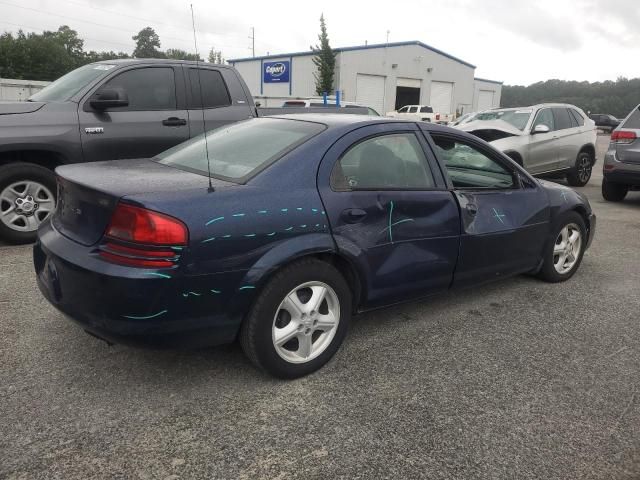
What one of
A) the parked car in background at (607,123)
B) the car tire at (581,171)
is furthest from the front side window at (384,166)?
the parked car in background at (607,123)

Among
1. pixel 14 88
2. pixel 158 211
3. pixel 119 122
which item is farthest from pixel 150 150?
pixel 14 88

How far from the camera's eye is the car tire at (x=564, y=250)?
445 cm

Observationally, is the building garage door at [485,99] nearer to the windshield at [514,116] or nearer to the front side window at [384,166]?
the windshield at [514,116]

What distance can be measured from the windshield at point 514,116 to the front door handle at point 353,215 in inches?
298

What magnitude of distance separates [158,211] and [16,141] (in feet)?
11.0

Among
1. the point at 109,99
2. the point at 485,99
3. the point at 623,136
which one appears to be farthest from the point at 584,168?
the point at 485,99

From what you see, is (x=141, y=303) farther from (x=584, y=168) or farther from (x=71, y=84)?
(x=584, y=168)

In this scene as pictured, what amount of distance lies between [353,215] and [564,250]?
8.37 ft

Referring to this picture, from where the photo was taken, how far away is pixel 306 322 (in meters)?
2.84

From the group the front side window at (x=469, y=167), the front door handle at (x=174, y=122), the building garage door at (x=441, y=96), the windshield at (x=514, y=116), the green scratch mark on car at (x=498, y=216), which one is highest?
the building garage door at (x=441, y=96)

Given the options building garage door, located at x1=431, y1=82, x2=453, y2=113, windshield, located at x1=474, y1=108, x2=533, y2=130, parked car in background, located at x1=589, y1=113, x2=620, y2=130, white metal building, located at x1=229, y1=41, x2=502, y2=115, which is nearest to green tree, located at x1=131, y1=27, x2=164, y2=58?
white metal building, located at x1=229, y1=41, x2=502, y2=115

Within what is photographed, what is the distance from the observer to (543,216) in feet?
13.9

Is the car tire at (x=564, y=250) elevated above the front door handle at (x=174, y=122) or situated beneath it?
situated beneath

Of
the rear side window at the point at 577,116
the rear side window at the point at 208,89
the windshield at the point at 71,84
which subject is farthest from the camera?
the rear side window at the point at 577,116
